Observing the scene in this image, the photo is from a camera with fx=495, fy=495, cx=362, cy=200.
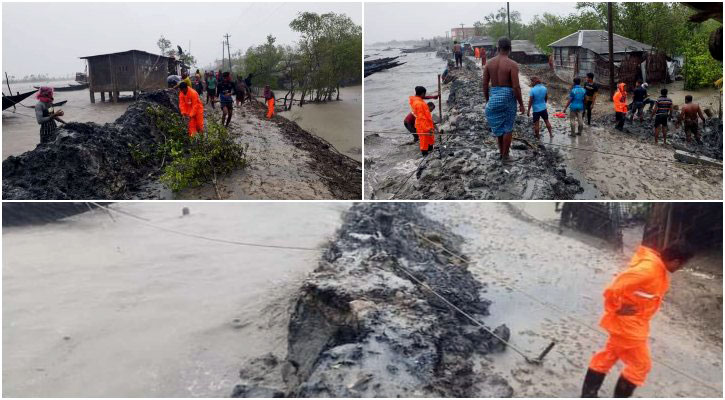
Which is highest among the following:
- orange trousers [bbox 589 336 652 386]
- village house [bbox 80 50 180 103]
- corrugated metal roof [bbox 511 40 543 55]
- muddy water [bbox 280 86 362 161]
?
corrugated metal roof [bbox 511 40 543 55]

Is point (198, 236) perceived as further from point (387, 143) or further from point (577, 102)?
point (577, 102)

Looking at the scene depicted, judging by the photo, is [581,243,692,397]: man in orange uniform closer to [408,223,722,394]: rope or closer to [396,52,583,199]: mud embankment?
[408,223,722,394]: rope

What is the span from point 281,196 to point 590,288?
5219 millimetres

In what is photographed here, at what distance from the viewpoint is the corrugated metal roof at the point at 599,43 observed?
50.7ft

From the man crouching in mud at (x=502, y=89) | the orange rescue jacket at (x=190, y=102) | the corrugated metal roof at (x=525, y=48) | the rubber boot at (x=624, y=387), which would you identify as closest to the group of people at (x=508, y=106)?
the man crouching in mud at (x=502, y=89)

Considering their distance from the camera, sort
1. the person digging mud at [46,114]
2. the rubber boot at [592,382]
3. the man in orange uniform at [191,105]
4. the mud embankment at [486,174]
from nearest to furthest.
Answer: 1. the rubber boot at [592,382]
2. the mud embankment at [486,174]
3. the person digging mud at [46,114]
4. the man in orange uniform at [191,105]

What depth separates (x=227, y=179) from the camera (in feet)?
25.4

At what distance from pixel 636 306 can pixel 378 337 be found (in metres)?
2.01

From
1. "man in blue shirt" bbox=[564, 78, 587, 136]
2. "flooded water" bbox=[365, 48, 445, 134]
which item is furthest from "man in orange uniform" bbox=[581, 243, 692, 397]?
"flooded water" bbox=[365, 48, 445, 134]

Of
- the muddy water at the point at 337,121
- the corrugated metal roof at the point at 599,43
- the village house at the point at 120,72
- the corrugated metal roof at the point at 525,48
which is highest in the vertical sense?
the corrugated metal roof at the point at 525,48

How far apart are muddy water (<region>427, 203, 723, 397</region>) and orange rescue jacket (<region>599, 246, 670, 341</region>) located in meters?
1.07

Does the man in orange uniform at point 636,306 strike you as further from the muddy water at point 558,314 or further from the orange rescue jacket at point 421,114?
the orange rescue jacket at point 421,114

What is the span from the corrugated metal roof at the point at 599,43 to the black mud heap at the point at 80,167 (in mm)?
14306

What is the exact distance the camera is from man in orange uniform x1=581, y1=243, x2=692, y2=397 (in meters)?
3.39
